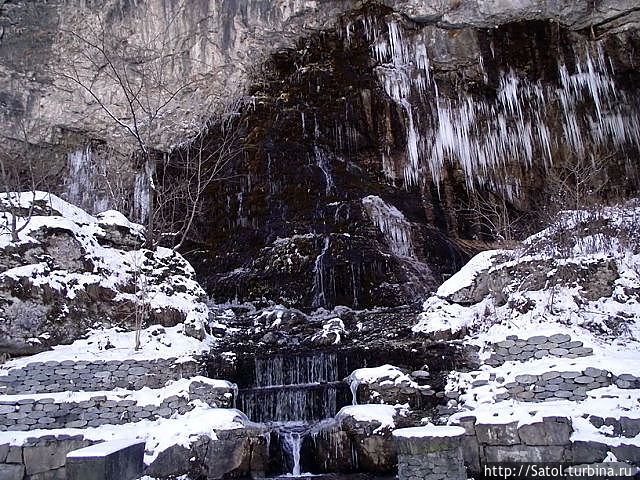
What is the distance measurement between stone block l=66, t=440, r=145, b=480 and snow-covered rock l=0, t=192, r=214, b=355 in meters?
4.38

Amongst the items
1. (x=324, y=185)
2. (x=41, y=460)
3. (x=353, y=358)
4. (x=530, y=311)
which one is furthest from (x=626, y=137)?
(x=41, y=460)

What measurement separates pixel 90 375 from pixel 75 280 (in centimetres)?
201

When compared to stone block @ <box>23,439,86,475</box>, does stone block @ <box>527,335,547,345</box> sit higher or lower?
higher

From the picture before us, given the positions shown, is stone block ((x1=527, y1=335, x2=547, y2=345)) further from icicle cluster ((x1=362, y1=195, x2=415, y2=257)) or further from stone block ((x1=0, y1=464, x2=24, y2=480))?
icicle cluster ((x1=362, y1=195, x2=415, y2=257))

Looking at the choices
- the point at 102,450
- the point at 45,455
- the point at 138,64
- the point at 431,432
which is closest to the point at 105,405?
the point at 45,455

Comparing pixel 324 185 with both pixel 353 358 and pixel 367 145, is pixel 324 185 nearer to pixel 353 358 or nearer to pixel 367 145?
pixel 367 145

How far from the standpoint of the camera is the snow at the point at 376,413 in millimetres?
Result: 7828

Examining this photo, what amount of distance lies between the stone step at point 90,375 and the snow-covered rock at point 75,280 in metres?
0.51

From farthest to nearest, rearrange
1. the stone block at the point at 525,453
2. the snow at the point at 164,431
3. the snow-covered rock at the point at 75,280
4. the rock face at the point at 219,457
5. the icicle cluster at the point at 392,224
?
the icicle cluster at the point at 392,224, the snow-covered rock at the point at 75,280, the snow at the point at 164,431, the rock face at the point at 219,457, the stone block at the point at 525,453

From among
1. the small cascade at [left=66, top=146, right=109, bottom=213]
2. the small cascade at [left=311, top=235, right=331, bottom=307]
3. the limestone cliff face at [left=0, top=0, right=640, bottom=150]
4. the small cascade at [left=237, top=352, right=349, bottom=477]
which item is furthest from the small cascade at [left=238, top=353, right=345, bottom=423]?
the limestone cliff face at [left=0, top=0, right=640, bottom=150]

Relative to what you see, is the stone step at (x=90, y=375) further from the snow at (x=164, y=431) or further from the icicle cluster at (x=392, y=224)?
the icicle cluster at (x=392, y=224)

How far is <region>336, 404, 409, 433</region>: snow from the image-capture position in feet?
25.7

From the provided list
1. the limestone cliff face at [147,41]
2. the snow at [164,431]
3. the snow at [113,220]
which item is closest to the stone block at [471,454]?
the snow at [164,431]

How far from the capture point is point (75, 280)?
9.92 m
